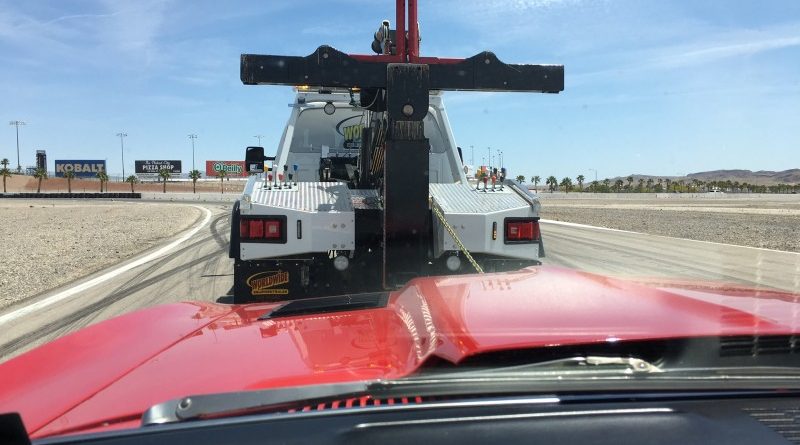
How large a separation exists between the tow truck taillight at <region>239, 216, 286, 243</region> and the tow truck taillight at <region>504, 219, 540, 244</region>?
1.90 meters

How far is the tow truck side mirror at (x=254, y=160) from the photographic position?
8.34 m

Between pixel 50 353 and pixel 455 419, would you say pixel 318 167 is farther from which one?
pixel 455 419

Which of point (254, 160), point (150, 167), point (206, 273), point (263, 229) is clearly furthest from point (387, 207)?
point (150, 167)

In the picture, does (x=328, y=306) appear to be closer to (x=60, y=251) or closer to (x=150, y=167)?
(x=60, y=251)

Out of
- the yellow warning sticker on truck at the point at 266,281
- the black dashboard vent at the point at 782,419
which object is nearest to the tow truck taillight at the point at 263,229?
the yellow warning sticker on truck at the point at 266,281

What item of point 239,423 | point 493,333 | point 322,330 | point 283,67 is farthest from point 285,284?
point 239,423

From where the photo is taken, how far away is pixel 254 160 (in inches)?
332

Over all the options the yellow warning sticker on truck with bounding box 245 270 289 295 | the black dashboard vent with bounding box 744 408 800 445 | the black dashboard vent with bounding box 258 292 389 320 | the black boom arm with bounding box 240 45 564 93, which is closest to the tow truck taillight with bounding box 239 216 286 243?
the yellow warning sticker on truck with bounding box 245 270 289 295

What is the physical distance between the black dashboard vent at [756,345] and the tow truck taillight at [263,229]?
148 inches

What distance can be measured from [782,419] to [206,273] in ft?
29.3

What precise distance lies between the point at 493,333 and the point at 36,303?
705cm

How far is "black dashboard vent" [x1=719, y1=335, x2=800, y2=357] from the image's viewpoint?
1.76m

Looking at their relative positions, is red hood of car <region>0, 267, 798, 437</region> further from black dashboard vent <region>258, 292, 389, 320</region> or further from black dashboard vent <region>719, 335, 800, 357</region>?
black dashboard vent <region>258, 292, 389, 320</region>

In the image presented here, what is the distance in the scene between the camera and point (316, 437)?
1.22 m
